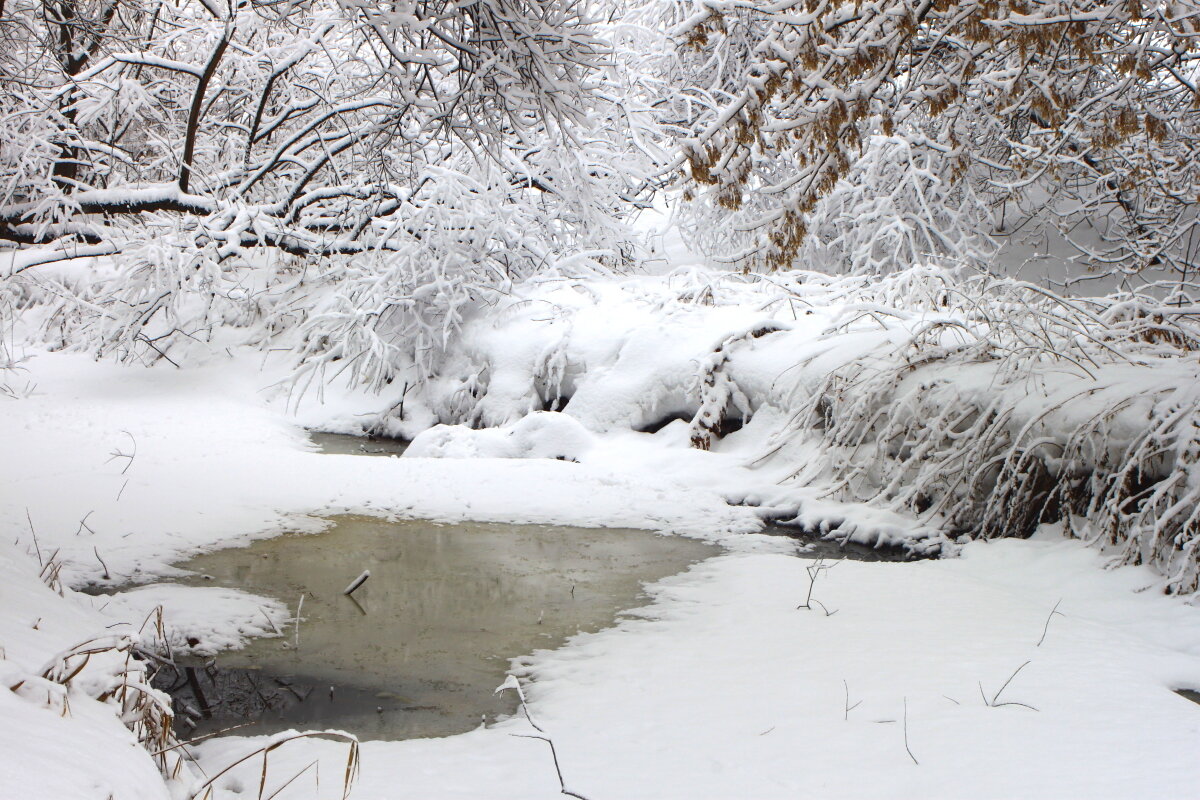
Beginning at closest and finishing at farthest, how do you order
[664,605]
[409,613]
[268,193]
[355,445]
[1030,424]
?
[409,613] → [664,605] → [1030,424] → [355,445] → [268,193]

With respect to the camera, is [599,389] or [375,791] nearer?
[375,791]

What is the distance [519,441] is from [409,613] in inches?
165

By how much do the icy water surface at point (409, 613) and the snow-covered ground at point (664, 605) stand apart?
20 cm

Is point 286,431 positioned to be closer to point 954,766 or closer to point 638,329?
point 638,329

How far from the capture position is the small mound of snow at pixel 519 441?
8688 mm

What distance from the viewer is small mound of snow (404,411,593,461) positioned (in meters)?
8.69

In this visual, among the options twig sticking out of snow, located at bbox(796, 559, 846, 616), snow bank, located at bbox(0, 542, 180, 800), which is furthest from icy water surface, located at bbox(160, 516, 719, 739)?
twig sticking out of snow, located at bbox(796, 559, 846, 616)

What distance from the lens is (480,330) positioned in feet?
36.8

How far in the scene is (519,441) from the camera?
881cm

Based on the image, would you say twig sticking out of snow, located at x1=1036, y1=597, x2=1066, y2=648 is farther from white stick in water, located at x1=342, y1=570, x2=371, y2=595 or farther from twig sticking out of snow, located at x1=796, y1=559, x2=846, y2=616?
white stick in water, located at x1=342, y1=570, x2=371, y2=595

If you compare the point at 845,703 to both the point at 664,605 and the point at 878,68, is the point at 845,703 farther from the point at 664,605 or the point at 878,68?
the point at 878,68

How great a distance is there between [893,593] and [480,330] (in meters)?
7.07

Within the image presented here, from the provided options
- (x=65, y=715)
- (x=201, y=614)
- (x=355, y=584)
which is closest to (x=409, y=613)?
(x=355, y=584)

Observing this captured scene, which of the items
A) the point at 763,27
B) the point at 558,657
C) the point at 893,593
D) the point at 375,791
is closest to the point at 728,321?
the point at 763,27
